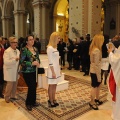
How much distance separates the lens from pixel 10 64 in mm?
4457

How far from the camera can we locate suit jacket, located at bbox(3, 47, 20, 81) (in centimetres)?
441

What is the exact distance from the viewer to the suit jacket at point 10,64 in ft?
14.5

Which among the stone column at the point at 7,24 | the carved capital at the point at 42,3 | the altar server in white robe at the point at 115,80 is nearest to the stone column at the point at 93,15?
the carved capital at the point at 42,3

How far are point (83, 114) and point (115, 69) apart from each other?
135 cm

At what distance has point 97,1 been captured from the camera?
10.3 m

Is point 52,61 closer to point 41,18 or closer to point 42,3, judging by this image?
point 41,18

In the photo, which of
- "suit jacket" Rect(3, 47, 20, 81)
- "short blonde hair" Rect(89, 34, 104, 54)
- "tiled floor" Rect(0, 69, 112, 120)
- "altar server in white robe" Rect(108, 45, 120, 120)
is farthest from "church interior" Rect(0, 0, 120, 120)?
"short blonde hair" Rect(89, 34, 104, 54)

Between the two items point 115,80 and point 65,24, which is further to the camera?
point 65,24

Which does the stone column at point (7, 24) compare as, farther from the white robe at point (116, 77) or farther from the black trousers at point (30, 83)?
the white robe at point (116, 77)

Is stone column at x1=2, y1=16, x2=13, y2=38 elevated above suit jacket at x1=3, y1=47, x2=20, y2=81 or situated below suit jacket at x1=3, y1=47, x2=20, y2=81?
above

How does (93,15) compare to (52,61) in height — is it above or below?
above

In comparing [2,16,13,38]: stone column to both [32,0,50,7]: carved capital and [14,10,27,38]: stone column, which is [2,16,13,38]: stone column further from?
[32,0,50,7]: carved capital

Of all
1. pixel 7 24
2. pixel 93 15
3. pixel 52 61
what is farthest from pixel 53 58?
pixel 7 24

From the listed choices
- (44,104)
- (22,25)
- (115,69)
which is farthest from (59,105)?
(22,25)
